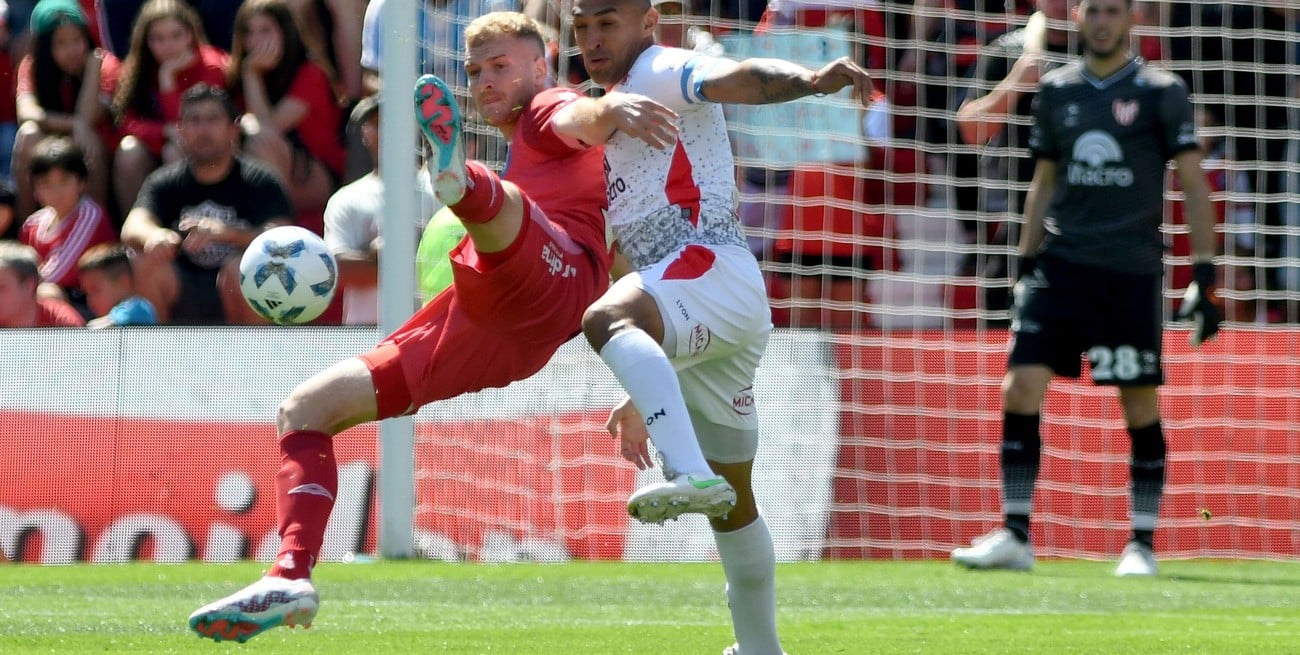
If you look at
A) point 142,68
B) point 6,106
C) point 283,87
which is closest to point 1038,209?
point 283,87

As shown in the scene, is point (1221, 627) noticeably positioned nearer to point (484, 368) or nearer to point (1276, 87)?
point (484, 368)

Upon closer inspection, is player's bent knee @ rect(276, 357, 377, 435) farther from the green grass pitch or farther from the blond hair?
the blond hair

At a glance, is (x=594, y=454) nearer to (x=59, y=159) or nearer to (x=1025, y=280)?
(x=1025, y=280)

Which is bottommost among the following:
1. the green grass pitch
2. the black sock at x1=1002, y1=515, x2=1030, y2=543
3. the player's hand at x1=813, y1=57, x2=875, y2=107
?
the green grass pitch

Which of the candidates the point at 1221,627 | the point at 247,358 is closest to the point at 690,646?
the point at 1221,627

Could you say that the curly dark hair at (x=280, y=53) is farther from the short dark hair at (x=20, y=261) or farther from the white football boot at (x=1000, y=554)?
the white football boot at (x=1000, y=554)

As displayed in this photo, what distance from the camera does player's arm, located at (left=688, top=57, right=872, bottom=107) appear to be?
15.3 feet

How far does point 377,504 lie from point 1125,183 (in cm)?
404

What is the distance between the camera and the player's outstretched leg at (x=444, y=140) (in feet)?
16.3

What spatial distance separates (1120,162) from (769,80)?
14.3 feet

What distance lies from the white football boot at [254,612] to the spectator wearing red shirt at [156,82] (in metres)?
7.64

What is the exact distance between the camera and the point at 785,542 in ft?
31.8

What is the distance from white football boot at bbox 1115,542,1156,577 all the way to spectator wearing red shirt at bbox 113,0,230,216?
21.3 feet

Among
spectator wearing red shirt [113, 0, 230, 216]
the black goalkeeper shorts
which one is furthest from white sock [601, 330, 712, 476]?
spectator wearing red shirt [113, 0, 230, 216]
